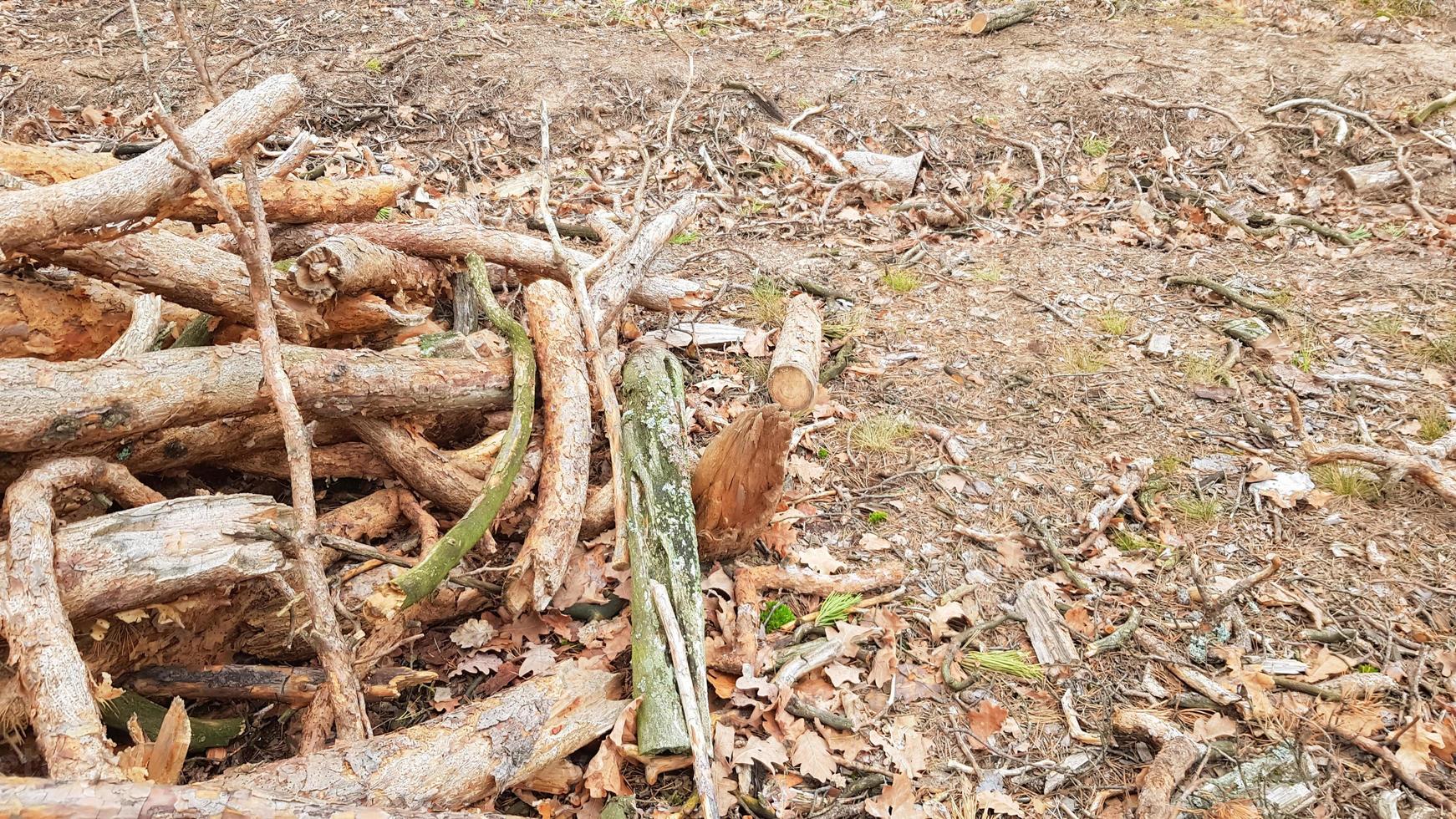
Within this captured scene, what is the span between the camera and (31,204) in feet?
10.5

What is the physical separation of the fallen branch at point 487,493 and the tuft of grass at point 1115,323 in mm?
4049

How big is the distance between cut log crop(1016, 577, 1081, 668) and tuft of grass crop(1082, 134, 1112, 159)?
5.70 m

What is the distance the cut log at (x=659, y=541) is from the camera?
9.92ft

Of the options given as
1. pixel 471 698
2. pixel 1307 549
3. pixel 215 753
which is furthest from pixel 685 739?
pixel 1307 549

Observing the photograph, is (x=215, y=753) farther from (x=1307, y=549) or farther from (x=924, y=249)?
(x=924, y=249)

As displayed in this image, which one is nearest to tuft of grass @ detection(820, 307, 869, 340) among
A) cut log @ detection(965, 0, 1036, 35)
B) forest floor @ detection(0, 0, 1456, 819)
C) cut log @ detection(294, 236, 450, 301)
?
forest floor @ detection(0, 0, 1456, 819)

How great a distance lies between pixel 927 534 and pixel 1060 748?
48.0 inches

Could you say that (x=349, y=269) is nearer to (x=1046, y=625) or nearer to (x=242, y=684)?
(x=242, y=684)

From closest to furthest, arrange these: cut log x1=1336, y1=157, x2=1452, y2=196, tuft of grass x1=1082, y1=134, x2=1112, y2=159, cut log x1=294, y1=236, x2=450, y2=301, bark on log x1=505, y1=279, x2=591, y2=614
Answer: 1. bark on log x1=505, y1=279, x2=591, y2=614
2. cut log x1=294, y1=236, x2=450, y2=301
3. cut log x1=1336, y1=157, x2=1452, y2=196
4. tuft of grass x1=1082, y1=134, x2=1112, y2=159

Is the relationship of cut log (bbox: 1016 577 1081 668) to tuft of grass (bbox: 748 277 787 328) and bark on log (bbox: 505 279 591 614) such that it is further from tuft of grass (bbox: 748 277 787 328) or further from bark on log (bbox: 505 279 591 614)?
tuft of grass (bbox: 748 277 787 328)

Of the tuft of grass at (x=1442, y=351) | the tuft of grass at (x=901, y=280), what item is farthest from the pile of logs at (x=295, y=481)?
the tuft of grass at (x=1442, y=351)

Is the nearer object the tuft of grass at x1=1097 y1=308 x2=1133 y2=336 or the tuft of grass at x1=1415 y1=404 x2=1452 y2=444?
the tuft of grass at x1=1415 y1=404 x2=1452 y2=444

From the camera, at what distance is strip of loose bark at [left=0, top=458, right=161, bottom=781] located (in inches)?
88.2

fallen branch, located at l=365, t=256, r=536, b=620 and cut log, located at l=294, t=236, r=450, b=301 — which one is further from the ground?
cut log, located at l=294, t=236, r=450, b=301
